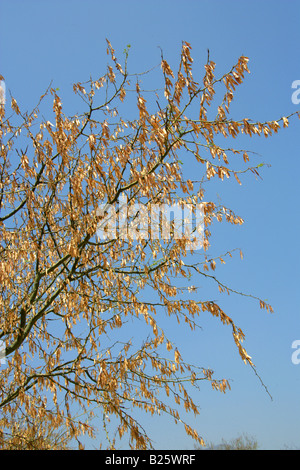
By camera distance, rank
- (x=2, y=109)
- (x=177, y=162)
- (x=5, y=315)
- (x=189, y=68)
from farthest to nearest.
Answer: (x=2, y=109), (x=5, y=315), (x=177, y=162), (x=189, y=68)

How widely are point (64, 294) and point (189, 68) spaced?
2.82 meters

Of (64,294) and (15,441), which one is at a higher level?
(64,294)

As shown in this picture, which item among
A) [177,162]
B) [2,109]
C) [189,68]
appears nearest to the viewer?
[189,68]

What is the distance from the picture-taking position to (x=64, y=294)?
5.23 m

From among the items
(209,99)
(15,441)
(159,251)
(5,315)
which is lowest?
(15,441)

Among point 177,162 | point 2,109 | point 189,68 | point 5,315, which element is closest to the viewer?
point 189,68

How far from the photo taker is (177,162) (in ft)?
15.3
